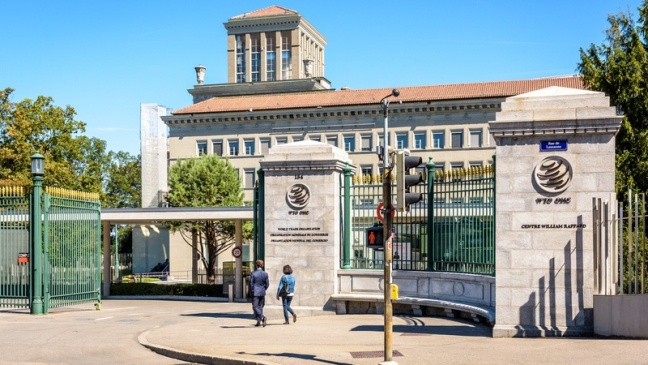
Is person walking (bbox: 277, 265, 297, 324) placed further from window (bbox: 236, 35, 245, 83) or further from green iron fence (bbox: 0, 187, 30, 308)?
window (bbox: 236, 35, 245, 83)

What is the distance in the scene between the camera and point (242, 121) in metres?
80.6

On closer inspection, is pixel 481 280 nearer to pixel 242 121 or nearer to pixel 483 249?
pixel 483 249

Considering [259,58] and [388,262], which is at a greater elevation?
[259,58]

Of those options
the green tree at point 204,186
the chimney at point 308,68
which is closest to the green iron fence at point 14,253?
the green tree at point 204,186

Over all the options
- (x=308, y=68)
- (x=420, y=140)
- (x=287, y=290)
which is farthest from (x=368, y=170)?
(x=287, y=290)

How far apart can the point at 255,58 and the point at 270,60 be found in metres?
1.73

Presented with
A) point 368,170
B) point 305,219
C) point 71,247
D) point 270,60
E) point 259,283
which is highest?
point 270,60

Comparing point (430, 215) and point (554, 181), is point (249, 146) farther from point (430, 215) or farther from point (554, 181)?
point (554, 181)

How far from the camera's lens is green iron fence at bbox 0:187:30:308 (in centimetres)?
2584

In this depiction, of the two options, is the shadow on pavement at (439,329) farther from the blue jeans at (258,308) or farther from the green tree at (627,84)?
the green tree at (627,84)

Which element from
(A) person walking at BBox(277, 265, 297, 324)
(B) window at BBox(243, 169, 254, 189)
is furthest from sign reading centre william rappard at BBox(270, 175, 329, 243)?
(B) window at BBox(243, 169, 254, 189)

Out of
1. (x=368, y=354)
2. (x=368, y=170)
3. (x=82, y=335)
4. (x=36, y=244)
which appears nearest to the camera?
(x=368, y=354)

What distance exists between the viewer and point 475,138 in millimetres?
74062

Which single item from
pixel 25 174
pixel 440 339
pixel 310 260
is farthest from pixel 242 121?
pixel 440 339
